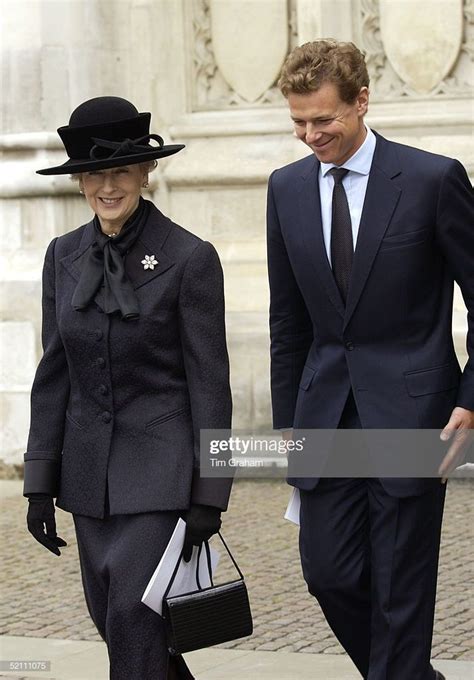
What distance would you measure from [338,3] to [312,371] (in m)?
6.35

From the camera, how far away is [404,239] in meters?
4.46

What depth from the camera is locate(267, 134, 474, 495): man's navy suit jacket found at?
4453 mm

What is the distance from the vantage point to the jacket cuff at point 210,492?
4328mm

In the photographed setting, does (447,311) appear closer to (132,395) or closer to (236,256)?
(132,395)

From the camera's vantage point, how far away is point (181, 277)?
14.5 ft

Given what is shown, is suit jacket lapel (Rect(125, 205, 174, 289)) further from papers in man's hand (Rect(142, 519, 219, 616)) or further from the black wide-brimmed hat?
papers in man's hand (Rect(142, 519, 219, 616))

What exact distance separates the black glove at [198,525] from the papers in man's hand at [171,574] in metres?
0.02

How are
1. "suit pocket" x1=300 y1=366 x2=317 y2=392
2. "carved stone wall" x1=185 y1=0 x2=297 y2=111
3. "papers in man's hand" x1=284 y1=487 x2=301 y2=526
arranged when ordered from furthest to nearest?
1. "carved stone wall" x1=185 y1=0 x2=297 y2=111
2. "papers in man's hand" x1=284 y1=487 x2=301 y2=526
3. "suit pocket" x1=300 y1=366 x2=317 y2=392

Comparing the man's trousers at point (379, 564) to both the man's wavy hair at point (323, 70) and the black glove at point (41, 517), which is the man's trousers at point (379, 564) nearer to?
the black glove at point (41, 517)

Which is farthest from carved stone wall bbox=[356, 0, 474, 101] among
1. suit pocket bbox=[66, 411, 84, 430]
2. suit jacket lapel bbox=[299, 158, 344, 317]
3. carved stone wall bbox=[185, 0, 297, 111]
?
suit pocket bbox=[66, 411, 84, 430]

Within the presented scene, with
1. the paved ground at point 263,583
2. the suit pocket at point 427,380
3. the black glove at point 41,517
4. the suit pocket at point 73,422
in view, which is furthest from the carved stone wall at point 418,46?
the black glove at point 41,517

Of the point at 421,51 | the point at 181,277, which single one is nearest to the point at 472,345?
the point at 181,277

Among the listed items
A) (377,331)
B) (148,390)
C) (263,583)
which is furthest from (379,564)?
(263,583)

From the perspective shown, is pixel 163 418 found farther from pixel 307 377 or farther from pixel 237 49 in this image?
pixel 237 49
